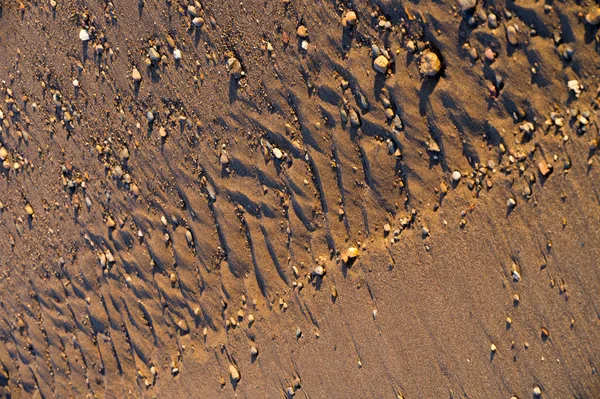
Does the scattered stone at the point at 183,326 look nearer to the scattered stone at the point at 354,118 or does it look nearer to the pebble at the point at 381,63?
the scattered stone at the point at 354,118

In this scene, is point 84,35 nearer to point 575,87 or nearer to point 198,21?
point 198,21

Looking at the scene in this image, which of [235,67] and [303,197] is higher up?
[235,67]

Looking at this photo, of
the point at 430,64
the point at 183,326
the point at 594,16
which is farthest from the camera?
the point at 183,326

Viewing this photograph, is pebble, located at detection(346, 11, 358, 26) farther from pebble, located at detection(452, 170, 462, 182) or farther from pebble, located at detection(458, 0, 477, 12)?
pebble, located at detection(452, 170, 462, 182)

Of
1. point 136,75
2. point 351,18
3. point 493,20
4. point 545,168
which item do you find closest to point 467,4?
point 493,20

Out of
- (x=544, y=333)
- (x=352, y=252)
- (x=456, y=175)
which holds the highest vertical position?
(x=456, y=175)

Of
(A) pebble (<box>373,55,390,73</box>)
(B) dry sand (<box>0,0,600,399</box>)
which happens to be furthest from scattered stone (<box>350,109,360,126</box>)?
(A) pebble (<box>373,55,390,73</box>)
